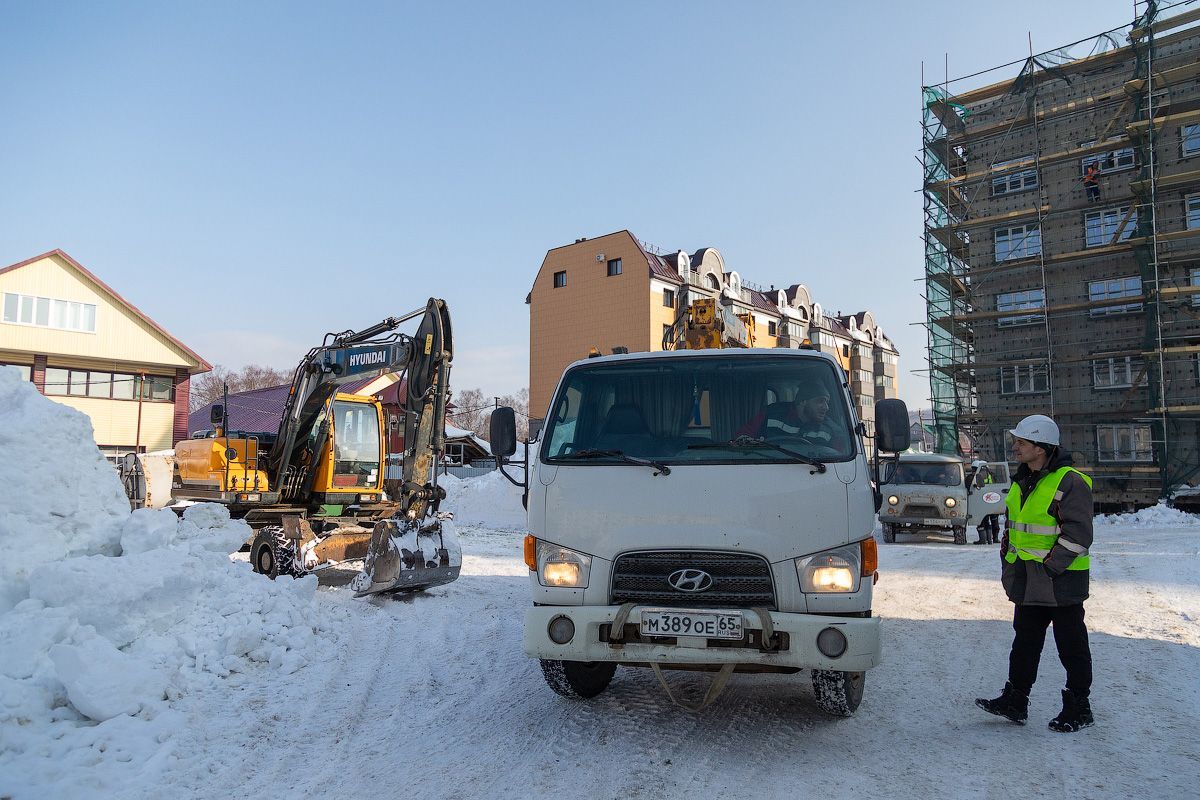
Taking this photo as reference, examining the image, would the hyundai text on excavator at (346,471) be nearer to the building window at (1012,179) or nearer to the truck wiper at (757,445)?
the truck wiper at (757,445)

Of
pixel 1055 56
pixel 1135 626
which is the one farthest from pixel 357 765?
pixel 1055 56

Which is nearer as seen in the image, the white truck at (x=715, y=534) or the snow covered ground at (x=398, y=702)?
the snow covered ground at (x=398, y=702)

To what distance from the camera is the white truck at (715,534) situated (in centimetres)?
401

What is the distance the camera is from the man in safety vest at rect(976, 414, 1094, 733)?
4.50 m

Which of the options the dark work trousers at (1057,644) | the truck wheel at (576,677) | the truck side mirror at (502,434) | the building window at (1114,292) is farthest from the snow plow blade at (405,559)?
the building window at (1114,292)

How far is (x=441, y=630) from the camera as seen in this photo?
749 centimetres

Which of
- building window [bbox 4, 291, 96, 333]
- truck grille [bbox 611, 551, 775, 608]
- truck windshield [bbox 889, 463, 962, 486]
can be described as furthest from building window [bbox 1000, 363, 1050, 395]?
building window [bbox 4, 291, 96, 333]

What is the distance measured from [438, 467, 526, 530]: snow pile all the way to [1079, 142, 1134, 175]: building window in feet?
71.3

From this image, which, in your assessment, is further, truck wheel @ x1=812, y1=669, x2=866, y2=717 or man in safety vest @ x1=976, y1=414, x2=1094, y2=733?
man in safety vest @ x1=976, y1=414, x2=1094, y2=733

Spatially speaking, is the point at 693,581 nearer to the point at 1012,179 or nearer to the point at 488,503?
the point at 488,503

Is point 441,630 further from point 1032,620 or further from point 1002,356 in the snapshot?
point 1002,356

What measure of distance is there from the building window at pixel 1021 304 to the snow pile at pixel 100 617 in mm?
26050

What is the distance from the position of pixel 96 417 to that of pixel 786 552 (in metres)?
34.0

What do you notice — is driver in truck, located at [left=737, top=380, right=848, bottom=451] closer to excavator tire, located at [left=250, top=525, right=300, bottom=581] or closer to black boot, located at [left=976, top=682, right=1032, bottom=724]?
black boot, located at [left=976, top=682, right=1032, bottom=724]
